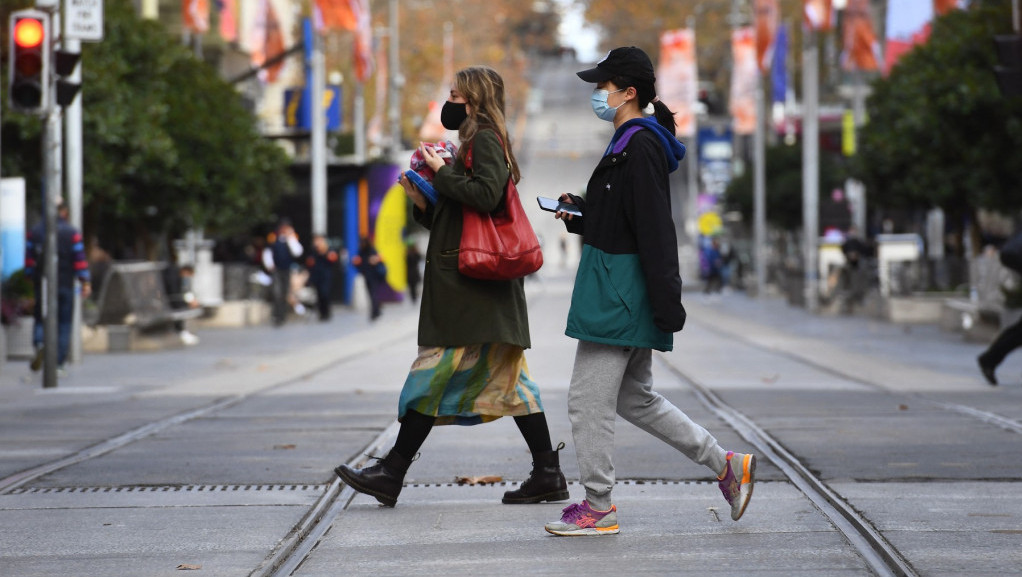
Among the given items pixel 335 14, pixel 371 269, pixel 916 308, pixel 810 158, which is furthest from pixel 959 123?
pixel 335 14

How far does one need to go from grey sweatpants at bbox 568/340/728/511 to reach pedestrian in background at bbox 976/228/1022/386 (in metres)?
7.92

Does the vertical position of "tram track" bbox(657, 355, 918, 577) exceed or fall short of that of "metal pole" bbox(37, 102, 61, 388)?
it falls short

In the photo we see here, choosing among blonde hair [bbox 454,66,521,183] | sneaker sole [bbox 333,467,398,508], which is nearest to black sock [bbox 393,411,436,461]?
sneaker sole [bbox 333,467,398,508]

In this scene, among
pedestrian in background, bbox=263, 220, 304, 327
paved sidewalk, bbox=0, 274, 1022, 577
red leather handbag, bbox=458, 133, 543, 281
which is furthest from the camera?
pedestrian in background, bbox=263, 220, 304, 327

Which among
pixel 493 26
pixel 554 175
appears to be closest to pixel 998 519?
pixel 493 26

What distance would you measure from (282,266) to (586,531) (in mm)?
24071

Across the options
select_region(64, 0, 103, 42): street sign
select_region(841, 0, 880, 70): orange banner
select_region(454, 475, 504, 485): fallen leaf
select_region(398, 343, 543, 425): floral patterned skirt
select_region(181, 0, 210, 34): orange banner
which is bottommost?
select_region(454, 475, 504, 485): fallen leaf

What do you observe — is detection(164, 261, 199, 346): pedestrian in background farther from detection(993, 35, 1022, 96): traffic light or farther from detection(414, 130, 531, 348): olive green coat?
detection(414, 130, 531, 348): olive green coat

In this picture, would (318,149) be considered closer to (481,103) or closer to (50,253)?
(50,253)

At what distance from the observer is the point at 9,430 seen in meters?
11.2

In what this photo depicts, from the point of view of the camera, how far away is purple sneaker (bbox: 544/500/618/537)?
656cm

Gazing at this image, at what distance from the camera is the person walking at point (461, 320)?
7.07 m

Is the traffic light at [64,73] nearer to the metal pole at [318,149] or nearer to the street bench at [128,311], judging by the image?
the street bench at [128,311]

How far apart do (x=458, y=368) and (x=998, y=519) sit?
224cm
